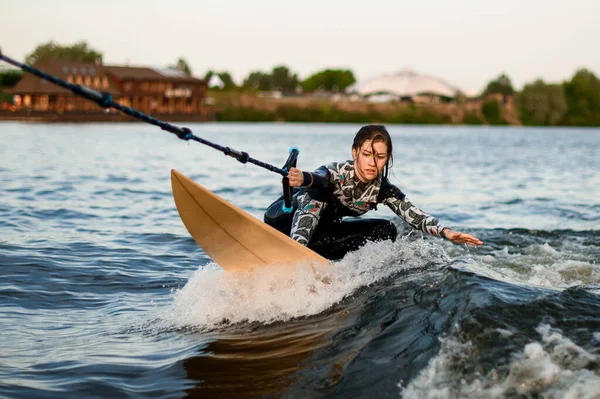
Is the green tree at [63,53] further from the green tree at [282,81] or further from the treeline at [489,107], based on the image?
the green tree at [282,81]

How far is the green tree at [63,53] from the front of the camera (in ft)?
406

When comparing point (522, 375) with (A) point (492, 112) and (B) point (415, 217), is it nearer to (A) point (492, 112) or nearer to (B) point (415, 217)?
(B) point (415, 217)

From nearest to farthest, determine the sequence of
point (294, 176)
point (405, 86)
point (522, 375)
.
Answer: point (522, 375) < point (294, 176) < point (405, 86)

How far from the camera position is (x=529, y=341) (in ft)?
15.4

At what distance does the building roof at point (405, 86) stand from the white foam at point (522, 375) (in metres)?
121

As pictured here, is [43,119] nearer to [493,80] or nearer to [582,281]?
[582,281]

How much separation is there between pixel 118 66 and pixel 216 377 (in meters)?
93.2

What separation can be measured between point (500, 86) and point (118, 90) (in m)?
93.8

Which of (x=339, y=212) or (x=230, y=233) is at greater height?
(x=339, y=212)

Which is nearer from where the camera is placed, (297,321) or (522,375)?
(522,375)

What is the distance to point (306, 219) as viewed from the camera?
22.1 ft

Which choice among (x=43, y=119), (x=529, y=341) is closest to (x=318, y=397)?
(x=529, y=341)

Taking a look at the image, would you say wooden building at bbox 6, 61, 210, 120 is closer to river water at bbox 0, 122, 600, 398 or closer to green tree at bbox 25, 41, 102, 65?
green tree at bbox 25, 41, 102, 65

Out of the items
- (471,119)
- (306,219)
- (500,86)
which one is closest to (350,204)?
(306,219)
